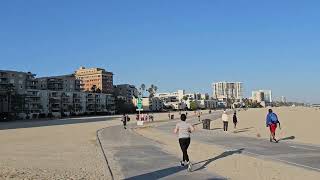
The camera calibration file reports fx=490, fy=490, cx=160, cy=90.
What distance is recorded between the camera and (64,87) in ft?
615

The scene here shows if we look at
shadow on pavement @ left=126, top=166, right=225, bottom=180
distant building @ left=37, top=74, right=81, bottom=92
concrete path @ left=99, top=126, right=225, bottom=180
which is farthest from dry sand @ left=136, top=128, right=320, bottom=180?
distant building @ left=37, top=74, right=81, bottom=92

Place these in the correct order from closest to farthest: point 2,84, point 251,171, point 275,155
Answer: point 251,171 < point 275,155 < point 2,84

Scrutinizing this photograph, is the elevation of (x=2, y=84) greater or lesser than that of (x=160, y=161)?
greater

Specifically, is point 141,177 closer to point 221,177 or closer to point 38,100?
point 221,177

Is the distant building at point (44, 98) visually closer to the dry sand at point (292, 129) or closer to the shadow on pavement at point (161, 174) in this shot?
the dry sand at point (292, 129)

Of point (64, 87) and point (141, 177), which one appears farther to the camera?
point (64, 87)

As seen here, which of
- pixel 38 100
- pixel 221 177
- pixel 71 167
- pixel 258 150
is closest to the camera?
pixel 221 177

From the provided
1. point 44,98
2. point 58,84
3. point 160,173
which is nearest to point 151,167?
point 160,173

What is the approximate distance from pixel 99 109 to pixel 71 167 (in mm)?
167306

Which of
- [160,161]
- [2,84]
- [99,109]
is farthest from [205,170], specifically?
[99,109]

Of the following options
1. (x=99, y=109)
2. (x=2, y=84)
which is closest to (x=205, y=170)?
(x=2, y=84)

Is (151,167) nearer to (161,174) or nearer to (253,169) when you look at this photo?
(161,174)

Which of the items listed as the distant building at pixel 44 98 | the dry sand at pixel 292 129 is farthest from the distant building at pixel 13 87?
the dry sand at pixel 292 129

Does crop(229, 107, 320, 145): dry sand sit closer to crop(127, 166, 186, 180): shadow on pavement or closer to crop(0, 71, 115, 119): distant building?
crop(127, 166, 186, 180): shadow on pavement
